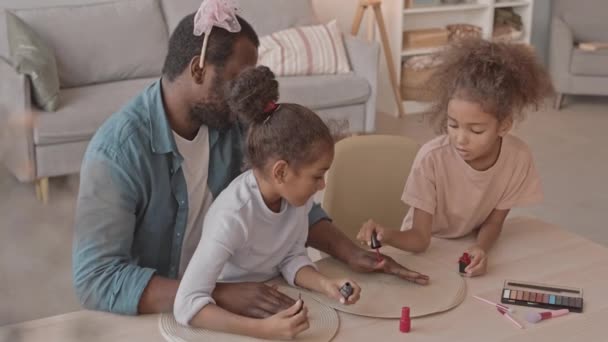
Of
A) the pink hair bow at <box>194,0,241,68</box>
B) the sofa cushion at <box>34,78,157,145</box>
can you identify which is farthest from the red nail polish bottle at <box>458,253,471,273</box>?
the sofa cushion at <box>34,78,157,145</box>

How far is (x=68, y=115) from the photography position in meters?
3.38

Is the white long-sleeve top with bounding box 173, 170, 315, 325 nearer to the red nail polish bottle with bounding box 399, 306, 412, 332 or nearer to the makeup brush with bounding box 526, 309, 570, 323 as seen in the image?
Result: the red nail polish bottle with bounding box 399, 306, 412, 332

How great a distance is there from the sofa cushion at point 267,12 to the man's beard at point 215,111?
2817 mm

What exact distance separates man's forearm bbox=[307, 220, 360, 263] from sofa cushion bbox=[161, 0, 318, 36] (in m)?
2.86

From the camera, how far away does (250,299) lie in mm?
1261

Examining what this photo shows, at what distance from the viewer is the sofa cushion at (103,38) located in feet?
12.4

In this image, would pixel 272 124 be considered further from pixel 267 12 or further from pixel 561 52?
pixel 561 52

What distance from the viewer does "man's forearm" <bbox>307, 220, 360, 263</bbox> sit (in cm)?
150


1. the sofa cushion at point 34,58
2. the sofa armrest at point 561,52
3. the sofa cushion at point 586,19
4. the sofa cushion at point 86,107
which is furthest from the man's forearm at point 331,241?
the sofa cushion at point 586,19

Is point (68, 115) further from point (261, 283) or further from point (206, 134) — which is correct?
point (261, 283)

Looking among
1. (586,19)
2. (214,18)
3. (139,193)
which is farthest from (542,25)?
(139,193)

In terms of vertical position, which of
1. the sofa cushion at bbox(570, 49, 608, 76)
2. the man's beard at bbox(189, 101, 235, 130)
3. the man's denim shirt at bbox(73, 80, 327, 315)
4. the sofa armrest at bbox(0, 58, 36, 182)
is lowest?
the sofa cushion at bbox(570, 49, 608, 76)

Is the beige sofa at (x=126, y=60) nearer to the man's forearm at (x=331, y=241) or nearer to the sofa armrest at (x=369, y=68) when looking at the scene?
the sofa armrest at (x=369, y=68)

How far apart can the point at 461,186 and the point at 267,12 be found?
9.41ft
